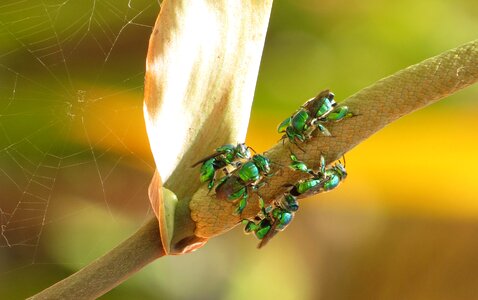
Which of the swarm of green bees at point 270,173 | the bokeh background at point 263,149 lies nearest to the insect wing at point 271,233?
the swarm of green bees at point 270,173

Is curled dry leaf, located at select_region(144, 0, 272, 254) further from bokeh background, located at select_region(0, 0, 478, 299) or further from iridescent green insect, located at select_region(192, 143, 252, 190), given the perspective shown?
bokeh background, located at select_region(0, 0, 478, 299)

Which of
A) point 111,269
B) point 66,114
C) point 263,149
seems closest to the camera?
point 111,269

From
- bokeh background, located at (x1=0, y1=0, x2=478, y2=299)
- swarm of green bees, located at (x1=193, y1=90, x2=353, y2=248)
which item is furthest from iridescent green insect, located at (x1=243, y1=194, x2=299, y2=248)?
bokeh background, located at (x1=0, y1=0, x2=478, y2=299)

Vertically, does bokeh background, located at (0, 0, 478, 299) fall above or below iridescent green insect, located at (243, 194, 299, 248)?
below

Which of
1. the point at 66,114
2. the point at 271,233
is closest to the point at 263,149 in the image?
the point at 66,114

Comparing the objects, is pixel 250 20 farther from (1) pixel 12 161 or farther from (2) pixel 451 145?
(2) pixel 451 145

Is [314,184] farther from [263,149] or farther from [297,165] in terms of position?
[263,149]

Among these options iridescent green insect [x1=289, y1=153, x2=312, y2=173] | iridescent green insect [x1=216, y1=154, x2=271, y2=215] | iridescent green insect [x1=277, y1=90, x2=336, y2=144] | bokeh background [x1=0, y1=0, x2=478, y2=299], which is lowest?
bokeh background [x1=0, y1=0, x2=478, y2=299]
